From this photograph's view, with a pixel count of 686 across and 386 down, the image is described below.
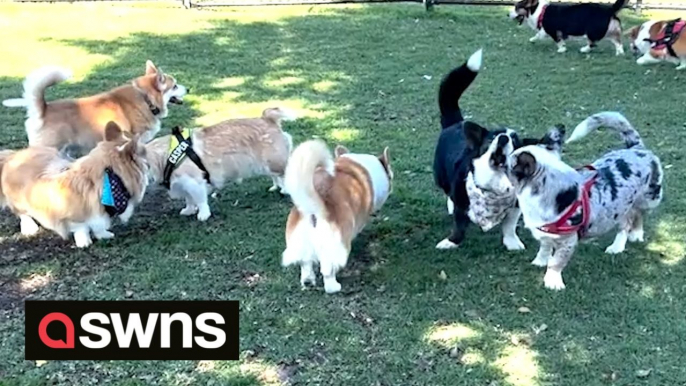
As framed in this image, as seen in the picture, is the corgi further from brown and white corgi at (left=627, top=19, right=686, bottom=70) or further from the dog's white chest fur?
the dog's white chest fur

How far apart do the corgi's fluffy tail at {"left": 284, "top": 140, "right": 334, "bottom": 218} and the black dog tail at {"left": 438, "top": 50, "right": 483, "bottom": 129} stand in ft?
4.22

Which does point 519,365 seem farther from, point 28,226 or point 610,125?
point 28,226

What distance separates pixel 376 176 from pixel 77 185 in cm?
158

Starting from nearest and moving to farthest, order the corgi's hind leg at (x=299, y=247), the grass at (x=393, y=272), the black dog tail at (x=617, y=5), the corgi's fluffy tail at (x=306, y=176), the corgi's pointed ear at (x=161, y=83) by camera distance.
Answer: the grass at (x=393, y=272), the corgi's fluffy tail at (x=306, y=176), the corgi's hind leg at (x=299, y=247), the corgi's pointed ear at (x=161, y=83), the black dog tail at (x=617, y=5)

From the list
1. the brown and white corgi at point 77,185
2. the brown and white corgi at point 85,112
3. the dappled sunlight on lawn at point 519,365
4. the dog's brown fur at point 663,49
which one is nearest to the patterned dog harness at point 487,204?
the dappled sunlight on lawn at point 519,365

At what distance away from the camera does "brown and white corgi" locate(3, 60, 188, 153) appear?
5219mm

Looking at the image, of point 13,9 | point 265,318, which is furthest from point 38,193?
point 13,9

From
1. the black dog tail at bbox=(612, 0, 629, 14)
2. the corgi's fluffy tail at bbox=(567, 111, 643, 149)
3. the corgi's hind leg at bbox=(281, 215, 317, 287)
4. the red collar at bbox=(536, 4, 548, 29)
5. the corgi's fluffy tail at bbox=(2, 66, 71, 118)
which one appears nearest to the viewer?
the corgi's hind leg at bbox=(281, 215, 317, 287)

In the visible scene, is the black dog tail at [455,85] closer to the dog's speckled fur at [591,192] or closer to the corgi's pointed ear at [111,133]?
the dog's speckled fur at [591,192]

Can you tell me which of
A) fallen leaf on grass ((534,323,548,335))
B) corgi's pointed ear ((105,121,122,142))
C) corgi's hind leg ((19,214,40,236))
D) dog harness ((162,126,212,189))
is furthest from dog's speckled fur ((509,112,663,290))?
corgi's hind leg ((19,214,40,236))

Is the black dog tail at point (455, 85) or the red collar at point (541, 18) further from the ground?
the black dog tail at point (455, 85)

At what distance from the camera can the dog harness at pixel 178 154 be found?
4727 millimetres

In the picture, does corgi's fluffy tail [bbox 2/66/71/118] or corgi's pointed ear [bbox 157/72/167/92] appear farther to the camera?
corgi's pointed ear [bbox 157/72/167/92]

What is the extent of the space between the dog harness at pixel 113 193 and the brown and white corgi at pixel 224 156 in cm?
28
